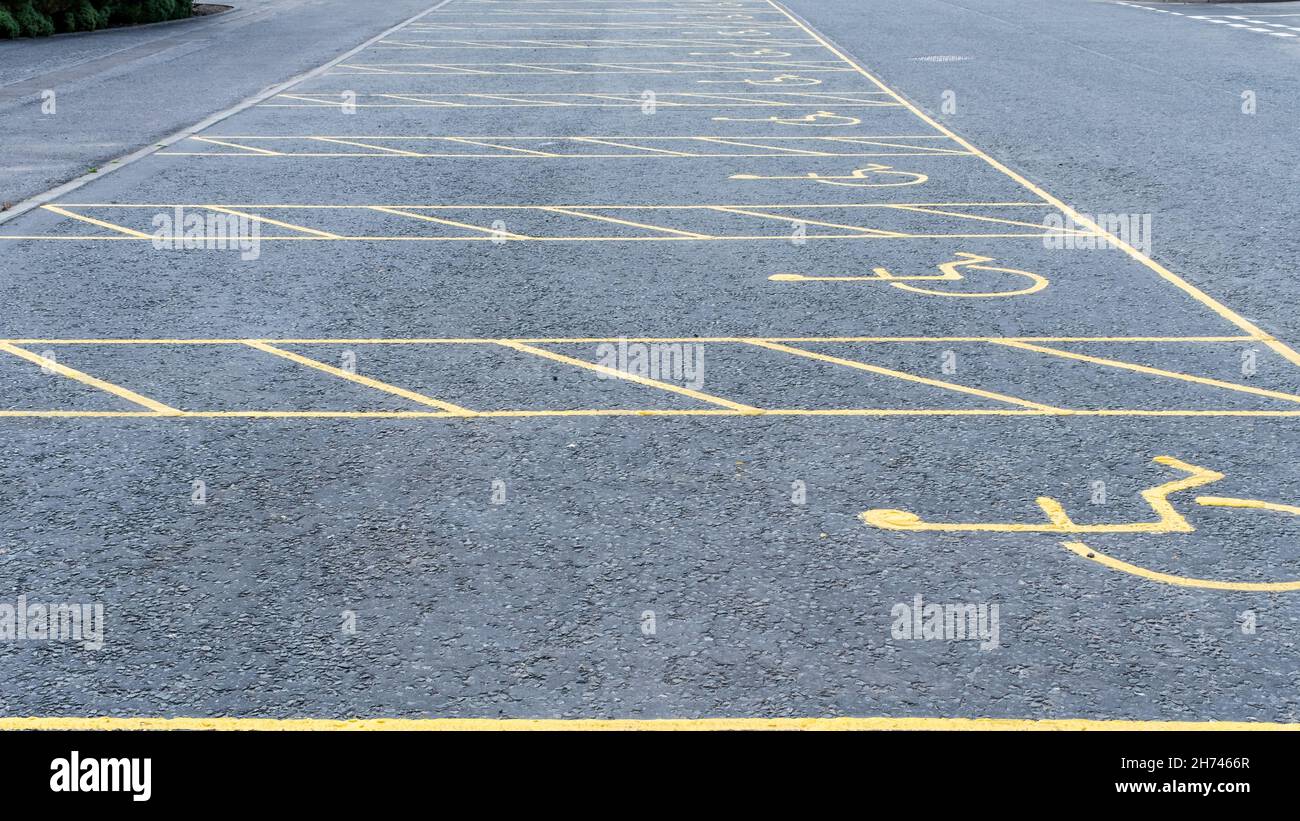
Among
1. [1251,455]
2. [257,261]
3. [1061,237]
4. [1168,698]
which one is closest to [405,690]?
[1168,698]

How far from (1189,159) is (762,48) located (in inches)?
508

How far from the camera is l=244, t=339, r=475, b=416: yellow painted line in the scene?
24.3 feet

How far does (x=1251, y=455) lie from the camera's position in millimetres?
6715

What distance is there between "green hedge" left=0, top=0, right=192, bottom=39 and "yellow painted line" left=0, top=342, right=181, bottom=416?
778 inches

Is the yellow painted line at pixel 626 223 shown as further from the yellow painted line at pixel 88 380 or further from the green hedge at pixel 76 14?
the green hedge at pixel 76 14

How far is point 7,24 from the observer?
2506cm

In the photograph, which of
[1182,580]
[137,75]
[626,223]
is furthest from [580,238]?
[137,75]

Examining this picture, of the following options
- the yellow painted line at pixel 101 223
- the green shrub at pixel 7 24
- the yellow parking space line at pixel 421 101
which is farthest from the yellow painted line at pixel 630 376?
the green shrub at pixel 7 24

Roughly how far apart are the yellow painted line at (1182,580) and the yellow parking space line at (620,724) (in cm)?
102

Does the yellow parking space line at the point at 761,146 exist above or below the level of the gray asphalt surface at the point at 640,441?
above

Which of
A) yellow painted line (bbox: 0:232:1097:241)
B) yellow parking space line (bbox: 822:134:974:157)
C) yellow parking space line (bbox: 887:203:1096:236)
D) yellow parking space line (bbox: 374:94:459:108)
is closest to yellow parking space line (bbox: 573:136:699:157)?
yellow parking space line (bbox: 822:134:974:157)

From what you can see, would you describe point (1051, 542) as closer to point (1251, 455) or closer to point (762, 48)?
point (1251, 455)

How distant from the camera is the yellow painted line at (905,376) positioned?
7402 millimetres

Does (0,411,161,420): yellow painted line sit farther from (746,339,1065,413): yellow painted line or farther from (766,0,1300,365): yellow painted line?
(766,0,1300,365): yellow painted line
